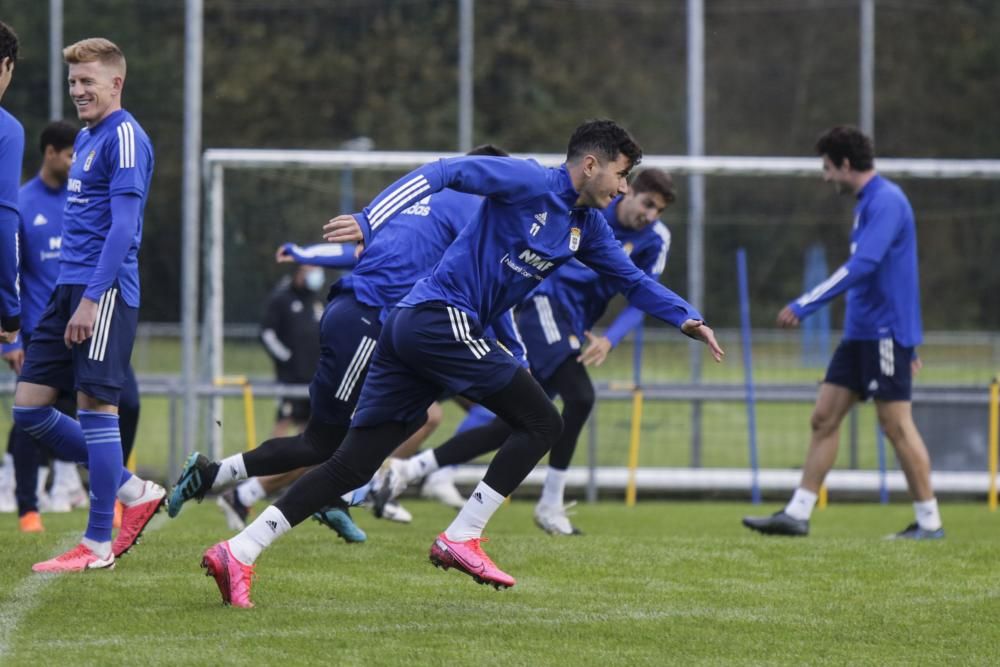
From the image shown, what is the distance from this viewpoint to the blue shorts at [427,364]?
575 cm

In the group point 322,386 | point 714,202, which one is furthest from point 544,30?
point 322,386

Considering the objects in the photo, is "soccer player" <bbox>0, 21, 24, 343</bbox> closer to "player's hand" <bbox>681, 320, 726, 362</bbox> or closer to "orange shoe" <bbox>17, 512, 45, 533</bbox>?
"player's hand" <bbox>681, 320, 726, 362</bbox>

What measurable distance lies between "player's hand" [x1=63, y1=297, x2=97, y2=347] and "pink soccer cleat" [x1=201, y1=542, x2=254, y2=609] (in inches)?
47.2

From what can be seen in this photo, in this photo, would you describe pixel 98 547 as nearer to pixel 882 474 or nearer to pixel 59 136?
pixel 59 136

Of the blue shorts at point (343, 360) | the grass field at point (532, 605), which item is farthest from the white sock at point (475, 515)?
the blue shorts at point (343, 360)

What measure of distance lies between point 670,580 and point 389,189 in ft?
7.24

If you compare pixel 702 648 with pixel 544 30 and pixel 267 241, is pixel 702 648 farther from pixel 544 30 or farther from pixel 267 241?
pixel 544 30

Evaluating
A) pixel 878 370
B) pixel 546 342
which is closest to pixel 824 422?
pixel 878 370

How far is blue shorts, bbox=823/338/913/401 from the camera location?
8.70m

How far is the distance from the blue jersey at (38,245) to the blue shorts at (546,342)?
268cm

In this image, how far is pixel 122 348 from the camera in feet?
21.2

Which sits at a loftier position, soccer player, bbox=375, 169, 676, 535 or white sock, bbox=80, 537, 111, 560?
soccer player, bbox=375, 169, 676, 535

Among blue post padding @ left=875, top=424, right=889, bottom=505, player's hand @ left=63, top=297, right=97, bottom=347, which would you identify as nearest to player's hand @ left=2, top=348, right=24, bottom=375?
player's hand @ left=63, top=297, right=97, bottom=347

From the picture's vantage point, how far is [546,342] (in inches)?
338
